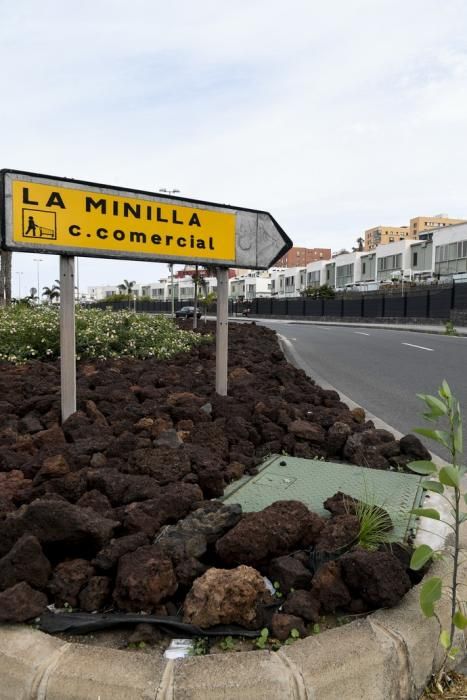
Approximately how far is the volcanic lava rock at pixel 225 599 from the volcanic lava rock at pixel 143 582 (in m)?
0.11

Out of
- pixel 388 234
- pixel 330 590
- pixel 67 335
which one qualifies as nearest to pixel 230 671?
pixel 330 590

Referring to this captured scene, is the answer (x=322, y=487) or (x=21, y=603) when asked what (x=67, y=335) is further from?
(x=21, y=603)

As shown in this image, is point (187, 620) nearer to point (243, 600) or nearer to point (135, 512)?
point (243, 600)

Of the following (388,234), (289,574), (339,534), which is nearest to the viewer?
(289,574)

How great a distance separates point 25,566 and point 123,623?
449 millimetres

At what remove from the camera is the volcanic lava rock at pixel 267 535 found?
230 cm

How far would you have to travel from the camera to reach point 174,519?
2.62m

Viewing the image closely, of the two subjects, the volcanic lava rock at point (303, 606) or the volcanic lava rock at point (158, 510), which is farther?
the volcanic lava rock at point (158, 510)

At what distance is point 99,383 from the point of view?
18.9 feet

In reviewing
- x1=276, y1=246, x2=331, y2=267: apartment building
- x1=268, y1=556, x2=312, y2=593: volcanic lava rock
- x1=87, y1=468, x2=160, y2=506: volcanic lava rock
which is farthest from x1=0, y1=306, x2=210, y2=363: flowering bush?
x1=276, y1=246, x2=331, y2=267: apartment building

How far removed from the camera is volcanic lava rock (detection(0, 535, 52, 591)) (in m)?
2.10

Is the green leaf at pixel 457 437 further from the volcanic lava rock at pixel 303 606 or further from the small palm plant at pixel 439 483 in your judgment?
the volcanic lava rock at pixel 303 606

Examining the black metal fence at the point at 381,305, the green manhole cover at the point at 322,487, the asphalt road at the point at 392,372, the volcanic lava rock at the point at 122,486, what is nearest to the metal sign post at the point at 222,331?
the green manhole cover at the point at 322,487

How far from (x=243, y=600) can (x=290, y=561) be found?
32cm
